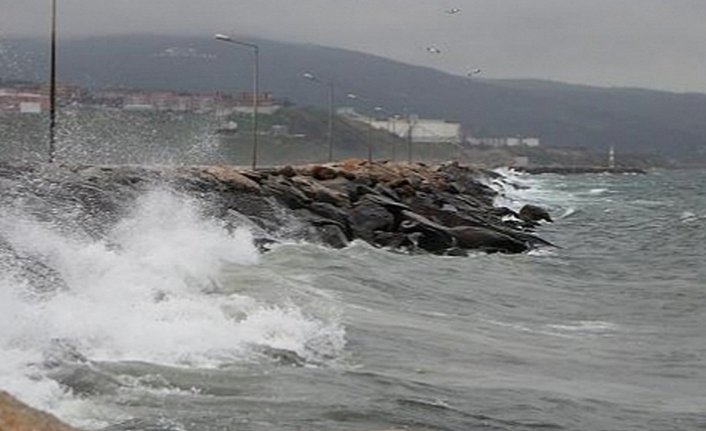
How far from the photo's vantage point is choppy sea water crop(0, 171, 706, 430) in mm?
9453

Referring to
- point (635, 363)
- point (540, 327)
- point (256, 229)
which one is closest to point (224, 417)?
point (635, 363)

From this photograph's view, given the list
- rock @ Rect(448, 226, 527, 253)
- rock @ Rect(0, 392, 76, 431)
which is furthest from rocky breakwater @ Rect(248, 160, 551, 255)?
rock @ Rect(0, 392, 76, 431)

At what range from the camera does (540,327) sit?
52.7 feet

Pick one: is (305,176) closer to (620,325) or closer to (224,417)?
(620,325)

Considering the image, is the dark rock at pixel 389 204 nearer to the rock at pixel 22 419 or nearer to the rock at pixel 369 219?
the rock at pixel 369 219

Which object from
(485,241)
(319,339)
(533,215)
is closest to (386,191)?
(485,241)

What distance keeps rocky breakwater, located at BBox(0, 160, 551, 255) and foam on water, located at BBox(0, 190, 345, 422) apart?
200 centimetres

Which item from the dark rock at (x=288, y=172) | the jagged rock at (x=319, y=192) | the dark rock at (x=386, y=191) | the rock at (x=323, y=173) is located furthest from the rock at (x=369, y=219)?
the rock at (x=323, y=173)

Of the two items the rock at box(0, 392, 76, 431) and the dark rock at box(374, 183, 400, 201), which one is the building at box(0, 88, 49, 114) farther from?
the rock at box(0, 392, 76, 431)

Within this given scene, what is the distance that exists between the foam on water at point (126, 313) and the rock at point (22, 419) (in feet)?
8.63

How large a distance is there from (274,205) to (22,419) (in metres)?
21.3

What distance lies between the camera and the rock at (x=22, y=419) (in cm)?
578

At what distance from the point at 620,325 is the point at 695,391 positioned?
486 centimetres

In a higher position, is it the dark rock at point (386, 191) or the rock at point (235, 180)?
the rock at point (235, 180)
